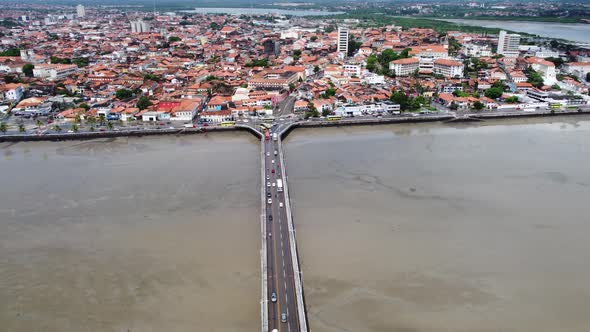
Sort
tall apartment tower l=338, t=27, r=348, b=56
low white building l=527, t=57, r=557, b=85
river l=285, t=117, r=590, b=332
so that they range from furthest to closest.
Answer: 1. tall apartment tower l=338, t=27, r=348, b=56
2. low white building l=527, t=57, r=557, b=85
3. river l=285, t=117, r=590, b=332

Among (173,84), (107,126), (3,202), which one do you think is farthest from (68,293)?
(173,84)

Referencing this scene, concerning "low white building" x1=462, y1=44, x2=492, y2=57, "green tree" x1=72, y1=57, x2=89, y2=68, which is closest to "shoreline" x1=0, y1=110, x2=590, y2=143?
"low white building" x1=462, y1=44, x2=492, y2=57

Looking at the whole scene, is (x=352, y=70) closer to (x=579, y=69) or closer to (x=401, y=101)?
(x=401, y=101)

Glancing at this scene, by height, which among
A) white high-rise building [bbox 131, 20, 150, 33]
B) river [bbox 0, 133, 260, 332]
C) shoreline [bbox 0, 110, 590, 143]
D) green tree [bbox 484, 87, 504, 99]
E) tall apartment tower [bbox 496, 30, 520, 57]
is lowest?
river [bbox 0, 133, 260, 332]

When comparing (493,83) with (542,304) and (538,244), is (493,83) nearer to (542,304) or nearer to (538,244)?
(538,244)

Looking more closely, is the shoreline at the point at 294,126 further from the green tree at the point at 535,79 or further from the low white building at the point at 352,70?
the low white building at the point at 352,70

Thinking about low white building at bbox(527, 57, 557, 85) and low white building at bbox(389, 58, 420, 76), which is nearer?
low white building at bbox(527, 57, 557, 85)

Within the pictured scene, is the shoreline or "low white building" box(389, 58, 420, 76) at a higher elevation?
"low white building" box(389, 58, 420, 76)

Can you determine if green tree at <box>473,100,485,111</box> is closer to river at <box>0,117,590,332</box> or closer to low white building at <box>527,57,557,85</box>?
river at <box>0,117,590,332</box>
